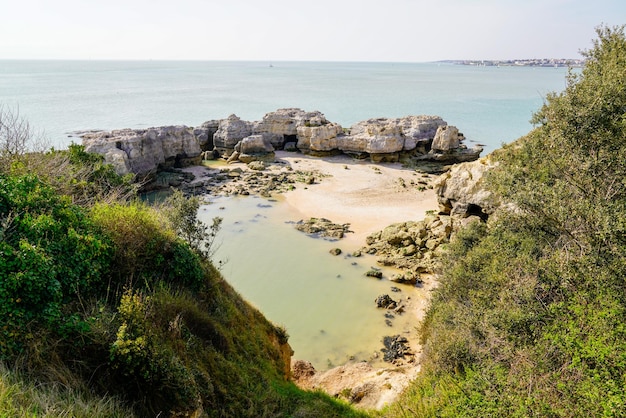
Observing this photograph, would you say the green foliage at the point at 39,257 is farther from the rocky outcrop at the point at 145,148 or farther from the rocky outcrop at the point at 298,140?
the rocky outcrop at the point at 298,140

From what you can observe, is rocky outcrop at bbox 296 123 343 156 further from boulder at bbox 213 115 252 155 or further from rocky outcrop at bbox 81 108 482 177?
boulder at bbox 213 115 252 155

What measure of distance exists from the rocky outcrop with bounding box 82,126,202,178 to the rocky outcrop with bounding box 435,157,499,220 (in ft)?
88.6

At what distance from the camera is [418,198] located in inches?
1351

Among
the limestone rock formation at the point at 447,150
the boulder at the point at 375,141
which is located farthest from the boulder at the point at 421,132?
the limestone rock formation at the point at 447,150

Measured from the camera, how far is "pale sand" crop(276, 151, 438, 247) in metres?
29.9

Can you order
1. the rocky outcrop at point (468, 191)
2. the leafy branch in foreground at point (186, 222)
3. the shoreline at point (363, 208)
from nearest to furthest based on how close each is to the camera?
the shoreline at point (363, 208), the leafy branch in foreground at point (186, 222), the rocky outcrop at point (468, 191)

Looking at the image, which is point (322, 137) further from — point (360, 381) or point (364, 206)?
point (360, 381)

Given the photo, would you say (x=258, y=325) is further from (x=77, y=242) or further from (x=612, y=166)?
(x=612, y=166)

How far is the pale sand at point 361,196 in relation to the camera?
29938 mm

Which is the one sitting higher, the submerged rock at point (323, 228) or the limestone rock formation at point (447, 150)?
the limestone rock formation at point (447, 150)

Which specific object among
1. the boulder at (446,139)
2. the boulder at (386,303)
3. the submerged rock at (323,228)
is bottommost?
the boulder at (386,303)

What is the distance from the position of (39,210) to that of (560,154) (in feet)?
45.8

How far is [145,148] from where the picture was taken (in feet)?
121

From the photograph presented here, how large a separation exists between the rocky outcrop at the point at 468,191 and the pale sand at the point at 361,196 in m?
4.67
